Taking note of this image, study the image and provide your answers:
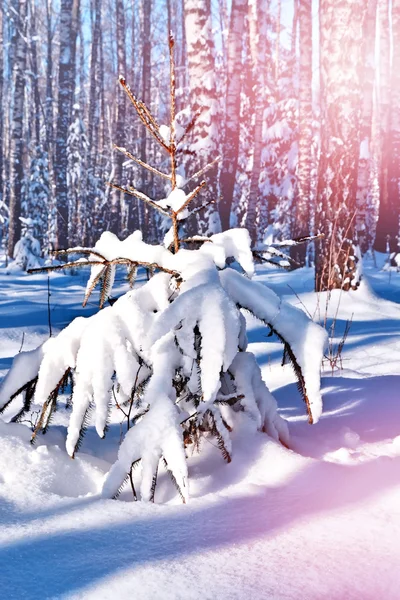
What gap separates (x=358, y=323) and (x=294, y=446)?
10.4 feet

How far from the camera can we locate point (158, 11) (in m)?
32.3

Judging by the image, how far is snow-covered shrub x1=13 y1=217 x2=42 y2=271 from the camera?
1232 cm

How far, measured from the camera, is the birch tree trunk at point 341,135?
5648 mm

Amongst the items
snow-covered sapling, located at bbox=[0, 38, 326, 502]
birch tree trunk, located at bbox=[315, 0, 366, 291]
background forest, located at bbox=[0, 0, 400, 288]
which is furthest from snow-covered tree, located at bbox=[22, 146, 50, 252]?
snow-covered sapling, located at bbox=[0, 38, 326, 502]

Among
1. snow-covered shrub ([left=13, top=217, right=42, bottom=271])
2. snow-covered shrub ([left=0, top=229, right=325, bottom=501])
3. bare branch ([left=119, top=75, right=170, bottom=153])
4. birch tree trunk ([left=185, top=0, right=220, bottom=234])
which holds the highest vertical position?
birch tree trunk ([left=185, top=0, right=220, bottom=234])

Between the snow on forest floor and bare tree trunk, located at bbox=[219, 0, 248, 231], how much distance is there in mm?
6762

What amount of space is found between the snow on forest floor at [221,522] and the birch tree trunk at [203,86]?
4.71 m

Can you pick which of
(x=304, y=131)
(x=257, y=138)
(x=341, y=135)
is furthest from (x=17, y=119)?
(x=341, y=135)

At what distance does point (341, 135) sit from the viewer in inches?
226

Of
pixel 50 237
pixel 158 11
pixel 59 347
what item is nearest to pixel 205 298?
pixel 59 347

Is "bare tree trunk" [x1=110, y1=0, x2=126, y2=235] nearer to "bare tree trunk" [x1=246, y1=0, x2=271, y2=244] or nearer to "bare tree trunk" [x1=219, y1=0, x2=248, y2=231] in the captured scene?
"bare tree trunk" [x1=246, y1=0, x2=271, y2=244]

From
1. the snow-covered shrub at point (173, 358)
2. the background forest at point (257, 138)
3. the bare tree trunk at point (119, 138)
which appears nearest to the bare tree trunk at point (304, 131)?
the background forest at point (257, 138)

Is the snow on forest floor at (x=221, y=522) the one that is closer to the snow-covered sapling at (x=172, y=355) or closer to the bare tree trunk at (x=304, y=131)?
the snow-covered sapling at (x=172, y=355)

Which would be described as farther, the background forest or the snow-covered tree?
the snow-covered tree
